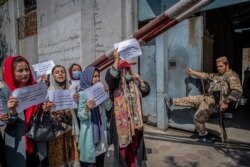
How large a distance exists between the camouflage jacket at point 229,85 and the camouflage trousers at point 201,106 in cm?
31

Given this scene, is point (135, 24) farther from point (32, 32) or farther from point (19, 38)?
point (19, 38)

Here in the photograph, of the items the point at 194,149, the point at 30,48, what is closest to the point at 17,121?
the point at 194,149

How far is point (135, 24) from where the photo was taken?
505 centimetres

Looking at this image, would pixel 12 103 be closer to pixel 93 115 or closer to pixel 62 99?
pixel 62 99

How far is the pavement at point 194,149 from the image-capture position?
379 cm

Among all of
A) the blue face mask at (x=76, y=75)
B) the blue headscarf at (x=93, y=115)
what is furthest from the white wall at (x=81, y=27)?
the blue headscarf at (x=93, y=115)

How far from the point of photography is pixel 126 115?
3.05 metres

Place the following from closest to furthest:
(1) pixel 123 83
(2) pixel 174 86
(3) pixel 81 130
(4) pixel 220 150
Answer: (3) pixel 81 130, (1) pixel 123 83, (4) pixel 220 150, (2) pixel 174 86

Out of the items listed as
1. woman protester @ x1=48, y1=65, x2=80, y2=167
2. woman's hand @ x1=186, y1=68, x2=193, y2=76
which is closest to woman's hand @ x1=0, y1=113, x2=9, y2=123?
woman protester @ x1=48, y1=65, x2=80, y2=167

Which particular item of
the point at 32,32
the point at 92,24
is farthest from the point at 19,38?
the point at 92,24

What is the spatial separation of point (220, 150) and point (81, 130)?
259 cm

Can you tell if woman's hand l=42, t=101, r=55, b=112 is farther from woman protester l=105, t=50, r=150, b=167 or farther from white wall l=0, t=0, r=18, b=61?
white wall l=0, t=0, r=18, b=61

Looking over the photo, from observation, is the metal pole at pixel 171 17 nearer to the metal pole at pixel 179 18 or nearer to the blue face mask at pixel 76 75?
the metal pole at pixel 179 18

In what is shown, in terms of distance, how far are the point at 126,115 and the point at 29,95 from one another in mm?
1233
